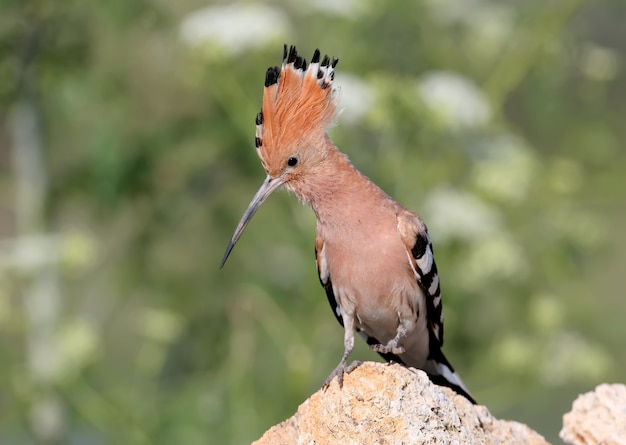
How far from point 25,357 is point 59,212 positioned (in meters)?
0.76

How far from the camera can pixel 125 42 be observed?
532cm

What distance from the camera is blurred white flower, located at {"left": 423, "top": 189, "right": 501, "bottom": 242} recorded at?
4.65 meters

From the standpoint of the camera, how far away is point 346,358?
2932mm

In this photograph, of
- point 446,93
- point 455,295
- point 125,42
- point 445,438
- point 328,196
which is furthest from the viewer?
point 125,42

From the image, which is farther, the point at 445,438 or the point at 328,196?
the point at 328,196

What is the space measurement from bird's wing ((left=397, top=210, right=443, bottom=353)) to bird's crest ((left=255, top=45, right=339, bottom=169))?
1.28 ft

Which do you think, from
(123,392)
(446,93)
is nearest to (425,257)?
(446,93)

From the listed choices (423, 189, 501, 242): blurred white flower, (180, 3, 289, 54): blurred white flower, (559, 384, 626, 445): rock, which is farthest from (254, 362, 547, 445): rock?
(180, 3, 289, 54): blurred white flower

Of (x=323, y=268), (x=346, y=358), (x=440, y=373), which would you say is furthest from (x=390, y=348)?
(x=440, y=373)

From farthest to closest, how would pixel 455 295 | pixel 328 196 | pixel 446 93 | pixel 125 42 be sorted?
1. pixel 125 42
2. pixel 455 295
3. pixel 446 93
4. pixel 328 196

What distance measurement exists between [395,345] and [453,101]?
1635 mm

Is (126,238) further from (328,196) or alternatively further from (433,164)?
(328,196)

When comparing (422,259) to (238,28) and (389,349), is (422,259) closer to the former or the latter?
(389,349)

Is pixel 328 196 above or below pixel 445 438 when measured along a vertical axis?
above
